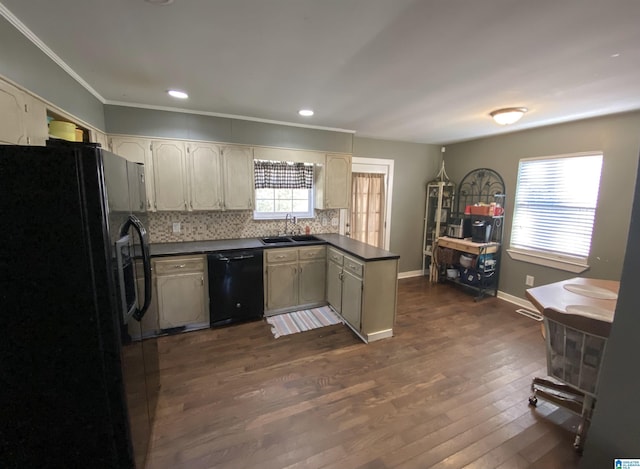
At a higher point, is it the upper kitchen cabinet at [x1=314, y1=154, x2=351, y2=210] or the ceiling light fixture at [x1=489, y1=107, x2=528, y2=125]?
the ceiling light fixture at [x1=489, y1=107, x2=528, y2=125]

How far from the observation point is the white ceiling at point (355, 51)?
135cm

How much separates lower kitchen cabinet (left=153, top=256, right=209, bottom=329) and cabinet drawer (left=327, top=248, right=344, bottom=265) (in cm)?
153

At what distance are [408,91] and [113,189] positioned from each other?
→ 236 cm

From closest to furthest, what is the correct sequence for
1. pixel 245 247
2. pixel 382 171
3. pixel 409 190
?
pixel 245 247, pixel 382 171, pixel 409 190

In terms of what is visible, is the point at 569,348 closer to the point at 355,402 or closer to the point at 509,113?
the point at 355,402

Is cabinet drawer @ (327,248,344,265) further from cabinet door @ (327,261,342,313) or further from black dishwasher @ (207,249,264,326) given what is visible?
black dishwasher @ (207,249,264,326)

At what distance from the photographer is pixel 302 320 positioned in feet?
11.0

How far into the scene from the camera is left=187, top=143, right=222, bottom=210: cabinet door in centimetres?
316

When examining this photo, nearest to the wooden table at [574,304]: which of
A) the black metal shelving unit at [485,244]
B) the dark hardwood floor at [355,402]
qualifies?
the dark hardwood floor at [355,402]

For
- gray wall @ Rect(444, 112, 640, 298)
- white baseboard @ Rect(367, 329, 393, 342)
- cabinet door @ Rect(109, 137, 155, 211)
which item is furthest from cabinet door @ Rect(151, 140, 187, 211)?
gray wall @ Rect(444, 112, 640, 298)

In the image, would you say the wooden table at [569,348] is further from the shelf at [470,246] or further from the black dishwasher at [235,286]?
the black dishwasher at [235,286]

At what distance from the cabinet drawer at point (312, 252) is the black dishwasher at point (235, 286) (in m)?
0.54

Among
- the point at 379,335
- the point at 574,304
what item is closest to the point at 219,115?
the point at 379,335

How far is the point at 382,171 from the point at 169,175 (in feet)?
10.6
